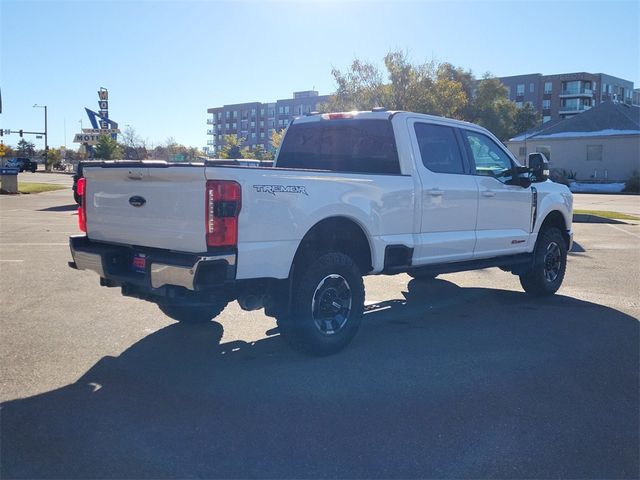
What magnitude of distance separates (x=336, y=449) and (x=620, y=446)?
1.76 m

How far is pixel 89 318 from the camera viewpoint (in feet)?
22.7

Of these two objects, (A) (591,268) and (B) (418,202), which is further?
(A) (591,268)

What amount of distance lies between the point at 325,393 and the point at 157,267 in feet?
5.22

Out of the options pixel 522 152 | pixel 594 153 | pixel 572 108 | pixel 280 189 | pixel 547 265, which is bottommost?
pixel 547 265

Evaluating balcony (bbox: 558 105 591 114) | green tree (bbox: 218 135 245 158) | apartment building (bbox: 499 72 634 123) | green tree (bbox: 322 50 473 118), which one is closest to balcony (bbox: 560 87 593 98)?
apartment building (bbox: 499 72 634 123)

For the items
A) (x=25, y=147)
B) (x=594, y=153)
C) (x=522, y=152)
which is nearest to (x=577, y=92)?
(x=522, y=152)

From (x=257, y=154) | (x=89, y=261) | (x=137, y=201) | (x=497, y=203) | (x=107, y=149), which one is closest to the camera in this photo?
(x=137, y=201)

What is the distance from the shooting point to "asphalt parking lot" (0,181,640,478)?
3656 mm

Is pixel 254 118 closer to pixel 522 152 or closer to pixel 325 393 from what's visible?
pixel 522 152

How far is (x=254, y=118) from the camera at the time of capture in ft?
396

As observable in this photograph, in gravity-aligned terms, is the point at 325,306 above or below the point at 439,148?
below

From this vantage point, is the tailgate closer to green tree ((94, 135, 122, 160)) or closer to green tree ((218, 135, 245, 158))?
green tree ((218, 135, 245, 158))

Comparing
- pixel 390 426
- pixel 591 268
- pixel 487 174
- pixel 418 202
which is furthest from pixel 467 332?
pixel 591 268

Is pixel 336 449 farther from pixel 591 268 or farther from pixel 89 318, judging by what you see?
pixel 591 268
